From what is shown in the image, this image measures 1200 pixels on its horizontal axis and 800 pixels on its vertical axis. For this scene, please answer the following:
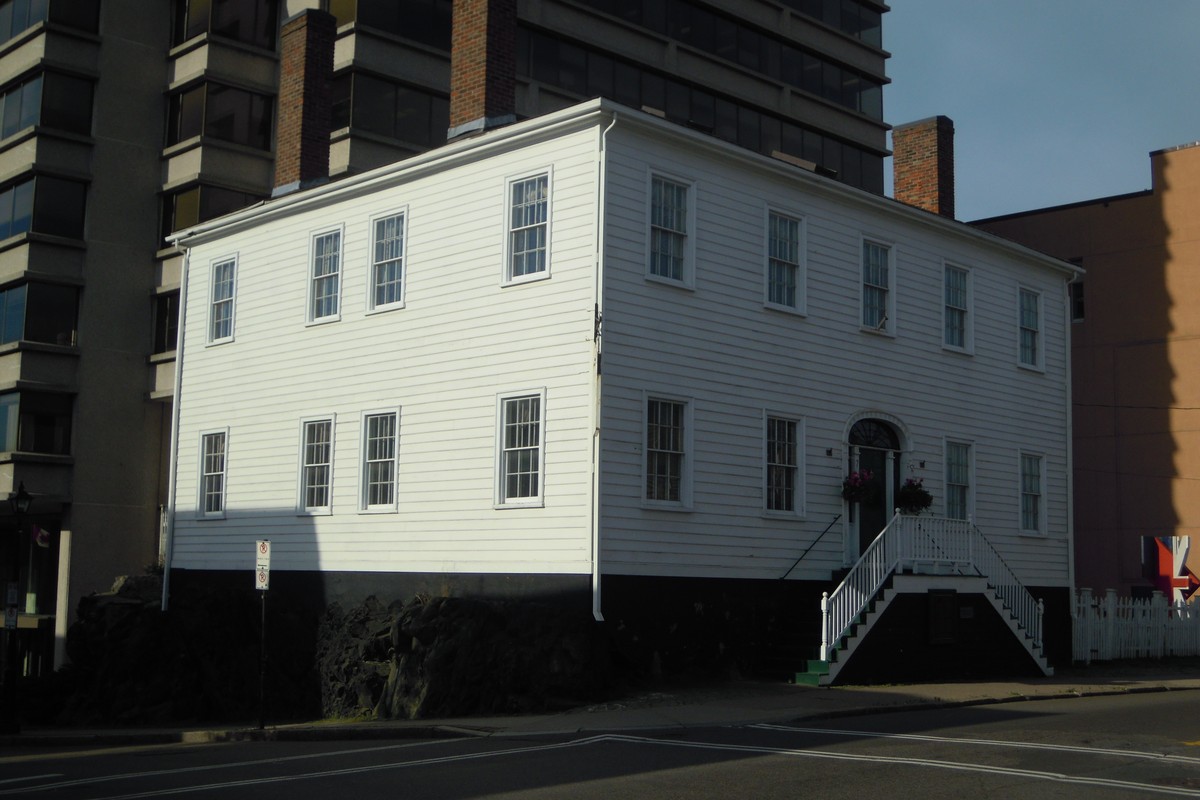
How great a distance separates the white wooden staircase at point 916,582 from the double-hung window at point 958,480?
4.24 feet

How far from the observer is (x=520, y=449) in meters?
22.3

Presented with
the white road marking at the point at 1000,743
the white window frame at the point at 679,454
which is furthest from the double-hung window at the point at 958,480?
the white road marking at the point at 1000,743

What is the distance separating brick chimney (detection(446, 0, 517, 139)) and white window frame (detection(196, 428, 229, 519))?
350 inches

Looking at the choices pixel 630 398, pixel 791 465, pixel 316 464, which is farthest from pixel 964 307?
pixel 316 464

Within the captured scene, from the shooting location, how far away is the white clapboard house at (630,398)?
21719mm

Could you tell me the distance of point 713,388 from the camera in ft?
75.0

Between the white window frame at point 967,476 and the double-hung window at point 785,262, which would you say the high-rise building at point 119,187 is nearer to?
the double-hung window at point 785,262

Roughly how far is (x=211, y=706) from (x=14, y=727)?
3677mm

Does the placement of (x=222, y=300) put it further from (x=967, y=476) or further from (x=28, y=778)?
(x=967, y=476)

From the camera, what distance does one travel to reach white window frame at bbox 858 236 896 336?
85.3 ft

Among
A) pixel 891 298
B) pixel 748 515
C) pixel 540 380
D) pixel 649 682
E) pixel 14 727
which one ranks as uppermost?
pixel 891 298

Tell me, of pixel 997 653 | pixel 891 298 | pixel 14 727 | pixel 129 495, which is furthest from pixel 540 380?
pixel 129 495

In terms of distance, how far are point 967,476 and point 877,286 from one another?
15.3 ft

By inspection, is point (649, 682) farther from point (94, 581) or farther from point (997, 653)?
point (94, 581)
